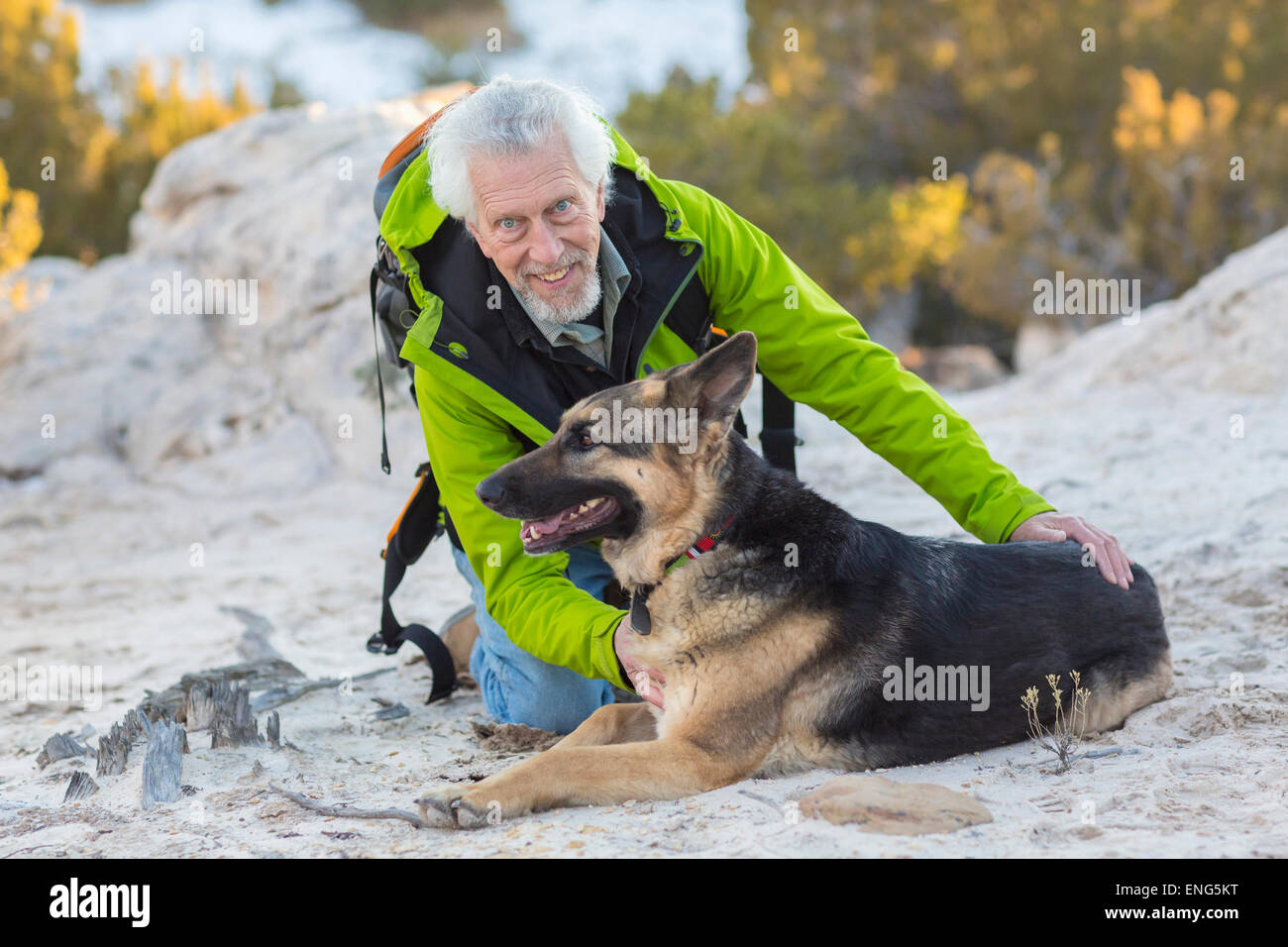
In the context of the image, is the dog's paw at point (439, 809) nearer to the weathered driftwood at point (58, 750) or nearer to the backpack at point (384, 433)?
the backpack at point (384, 433)

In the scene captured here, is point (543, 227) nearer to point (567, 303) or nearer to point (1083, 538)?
point (567, 303)

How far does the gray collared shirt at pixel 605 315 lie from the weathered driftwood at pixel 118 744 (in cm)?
210

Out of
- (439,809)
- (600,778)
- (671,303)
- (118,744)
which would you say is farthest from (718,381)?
(118,744)

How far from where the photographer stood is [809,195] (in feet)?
51.9

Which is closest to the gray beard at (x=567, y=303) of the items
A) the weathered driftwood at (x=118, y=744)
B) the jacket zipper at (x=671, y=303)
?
the jacket zipper at (x=671, y=303)

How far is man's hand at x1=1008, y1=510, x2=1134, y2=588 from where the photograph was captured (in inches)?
155

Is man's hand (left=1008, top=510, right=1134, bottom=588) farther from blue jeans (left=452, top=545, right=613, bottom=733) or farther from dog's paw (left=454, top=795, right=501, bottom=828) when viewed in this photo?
dog's paw (left=454, top=795, right=501, bottom=828)

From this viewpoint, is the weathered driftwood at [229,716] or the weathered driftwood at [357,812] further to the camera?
the weathered driftwood at [229,716]

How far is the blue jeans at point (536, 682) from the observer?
178 inches

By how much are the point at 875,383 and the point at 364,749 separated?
238 cm

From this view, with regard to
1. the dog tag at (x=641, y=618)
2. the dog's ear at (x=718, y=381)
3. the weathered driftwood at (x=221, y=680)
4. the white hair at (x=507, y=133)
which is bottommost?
the weathered driftwood at (x=221, y=680)

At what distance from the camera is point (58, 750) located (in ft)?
14.2

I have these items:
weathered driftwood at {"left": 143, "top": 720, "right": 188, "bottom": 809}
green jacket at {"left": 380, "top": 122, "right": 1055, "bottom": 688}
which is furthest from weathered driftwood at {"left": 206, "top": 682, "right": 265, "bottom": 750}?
green jacket at {"left": 380, "top": 122, "right": 1055, "bottom": 688}

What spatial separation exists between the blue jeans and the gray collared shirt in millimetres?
1011
